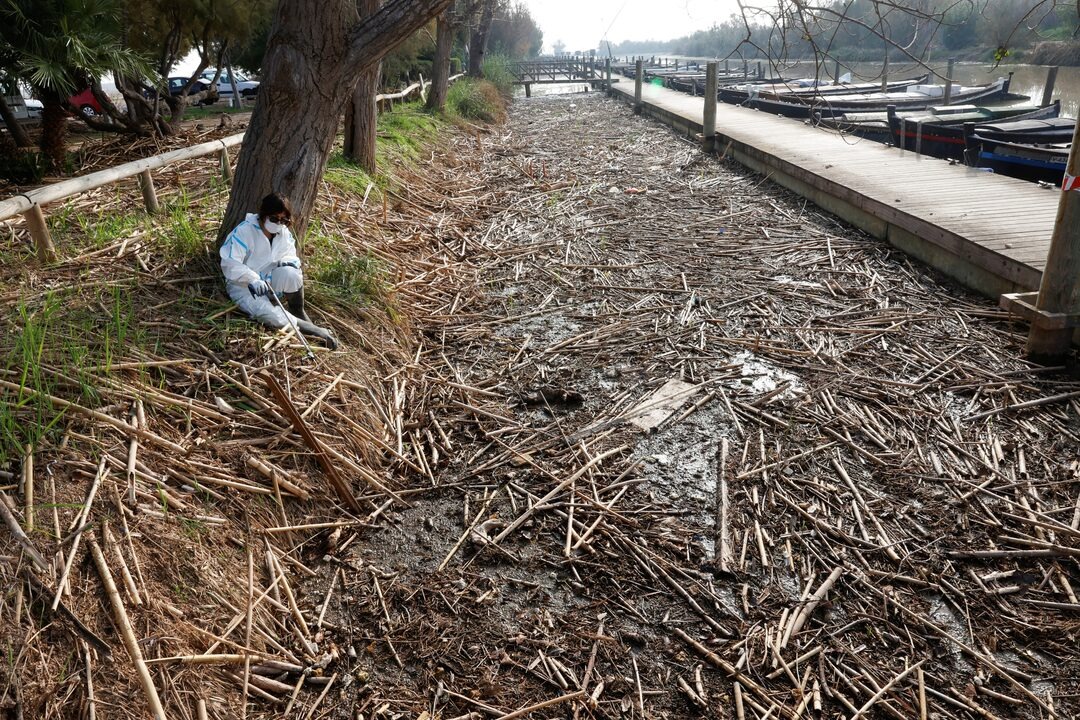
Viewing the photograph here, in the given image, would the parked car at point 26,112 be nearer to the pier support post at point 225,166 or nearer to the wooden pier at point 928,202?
the pier support post at point 225,166

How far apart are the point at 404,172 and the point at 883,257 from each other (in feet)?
21.0

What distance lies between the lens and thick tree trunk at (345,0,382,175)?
8766 millimetres

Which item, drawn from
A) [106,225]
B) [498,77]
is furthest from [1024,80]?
[106,225]

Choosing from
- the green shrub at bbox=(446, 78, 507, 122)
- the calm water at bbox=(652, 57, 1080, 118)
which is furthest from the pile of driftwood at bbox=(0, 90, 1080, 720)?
the calm water at bbox=(652, 57, 1080, 118)

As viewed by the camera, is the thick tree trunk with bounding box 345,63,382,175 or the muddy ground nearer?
the muddy ground

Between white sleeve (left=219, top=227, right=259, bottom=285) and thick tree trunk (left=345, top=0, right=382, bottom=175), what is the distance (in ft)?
15.8

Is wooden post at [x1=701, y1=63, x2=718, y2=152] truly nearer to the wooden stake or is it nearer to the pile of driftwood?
the pile of driftwood

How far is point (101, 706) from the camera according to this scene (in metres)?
2.24

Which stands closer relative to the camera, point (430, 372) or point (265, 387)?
point (265, 387)

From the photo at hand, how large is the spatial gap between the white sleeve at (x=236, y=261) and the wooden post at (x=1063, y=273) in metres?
5.07

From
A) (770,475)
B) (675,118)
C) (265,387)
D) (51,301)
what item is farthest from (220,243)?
(675,118)

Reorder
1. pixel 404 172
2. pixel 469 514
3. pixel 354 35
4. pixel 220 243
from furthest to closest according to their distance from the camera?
1. pixel 404 172
2. pixel 220 243
3. pixel 354 35
4. pixel 469 514

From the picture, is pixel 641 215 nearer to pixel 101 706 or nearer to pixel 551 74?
pixel 101 706

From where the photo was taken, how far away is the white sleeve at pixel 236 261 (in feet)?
14.0
